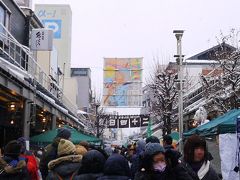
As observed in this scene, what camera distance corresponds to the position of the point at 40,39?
2719 centimetres

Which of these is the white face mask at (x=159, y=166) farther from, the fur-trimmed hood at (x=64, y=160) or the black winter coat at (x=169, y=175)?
the fur-trimmed hood at (x=64, y=160)

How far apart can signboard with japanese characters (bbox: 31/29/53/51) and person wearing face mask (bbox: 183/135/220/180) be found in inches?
866

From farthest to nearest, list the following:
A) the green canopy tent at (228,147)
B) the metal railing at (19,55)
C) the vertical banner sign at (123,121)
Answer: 1. the vertical banner sign at (123,121)
2. the metal railing at (19,55)
3. the green canopy tent at (228,147)

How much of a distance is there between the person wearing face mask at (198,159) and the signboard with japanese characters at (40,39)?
72.2ft

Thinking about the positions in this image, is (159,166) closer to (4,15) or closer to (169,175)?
(169,175)

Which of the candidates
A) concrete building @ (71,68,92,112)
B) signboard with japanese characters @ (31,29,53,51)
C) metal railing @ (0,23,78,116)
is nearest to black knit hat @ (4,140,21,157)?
metal railing @ (0,23,78,116)

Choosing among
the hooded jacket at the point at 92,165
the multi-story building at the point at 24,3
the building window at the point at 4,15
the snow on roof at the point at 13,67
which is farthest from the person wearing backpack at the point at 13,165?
the multi-story building at the point at 24,3

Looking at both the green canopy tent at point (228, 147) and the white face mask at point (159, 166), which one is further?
the green canopy tent at point (228, 147)

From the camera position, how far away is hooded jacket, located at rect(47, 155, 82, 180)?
614 cm

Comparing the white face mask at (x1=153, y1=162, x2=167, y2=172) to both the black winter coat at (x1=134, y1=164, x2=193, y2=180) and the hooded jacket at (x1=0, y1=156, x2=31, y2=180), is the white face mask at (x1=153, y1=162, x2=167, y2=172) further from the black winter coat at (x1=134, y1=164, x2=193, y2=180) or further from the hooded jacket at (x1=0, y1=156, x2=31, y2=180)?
the hooded jacket at (x1=0, y1=156, x2=31, y2=180)

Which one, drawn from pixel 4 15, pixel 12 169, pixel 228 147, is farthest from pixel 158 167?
pixel 4 15

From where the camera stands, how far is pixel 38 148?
1881cm

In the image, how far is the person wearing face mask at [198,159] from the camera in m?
5.19

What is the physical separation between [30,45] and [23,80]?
1036cm
